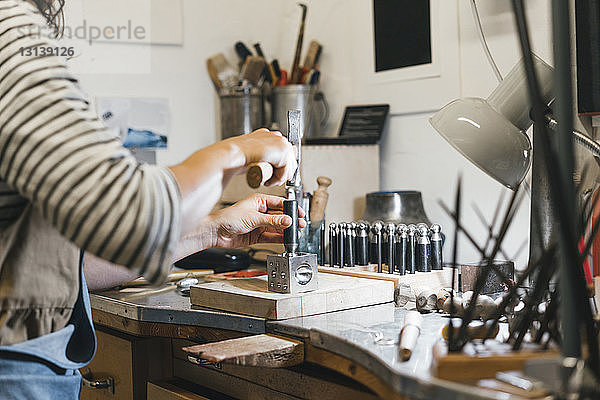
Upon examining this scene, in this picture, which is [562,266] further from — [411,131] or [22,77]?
[411,131]

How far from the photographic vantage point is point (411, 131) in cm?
211

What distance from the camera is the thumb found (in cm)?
138

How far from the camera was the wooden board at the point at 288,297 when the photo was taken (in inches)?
51.4

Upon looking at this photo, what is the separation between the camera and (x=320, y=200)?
1.89 meters

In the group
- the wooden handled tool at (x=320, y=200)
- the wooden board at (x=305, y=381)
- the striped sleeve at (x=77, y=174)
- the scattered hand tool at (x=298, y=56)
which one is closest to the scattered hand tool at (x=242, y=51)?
the scattered hand tool at (x=298, y=56)

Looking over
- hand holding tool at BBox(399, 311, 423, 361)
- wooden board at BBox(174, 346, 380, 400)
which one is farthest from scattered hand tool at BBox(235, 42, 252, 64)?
hand holding tool at BBox(399, 311, 423, 361)

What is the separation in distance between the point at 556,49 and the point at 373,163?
1.43 m

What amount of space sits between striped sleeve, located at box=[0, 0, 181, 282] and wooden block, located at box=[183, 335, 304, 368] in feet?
1.03

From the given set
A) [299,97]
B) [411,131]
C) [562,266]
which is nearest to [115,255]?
[562,266]

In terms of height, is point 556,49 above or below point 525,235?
above

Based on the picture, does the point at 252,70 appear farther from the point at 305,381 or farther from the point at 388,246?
the point at 305,381

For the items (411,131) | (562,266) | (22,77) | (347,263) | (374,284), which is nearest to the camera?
(562,266)

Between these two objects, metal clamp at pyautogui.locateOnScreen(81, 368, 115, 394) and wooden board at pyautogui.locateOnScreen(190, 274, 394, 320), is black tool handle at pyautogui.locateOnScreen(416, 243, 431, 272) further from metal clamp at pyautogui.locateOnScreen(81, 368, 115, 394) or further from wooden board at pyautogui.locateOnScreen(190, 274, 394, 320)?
metal clamp at pyautogui.locateOnScreen(81, 368, 115, 394)

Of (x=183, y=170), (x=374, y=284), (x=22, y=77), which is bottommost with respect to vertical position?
(x=374, y=284)
